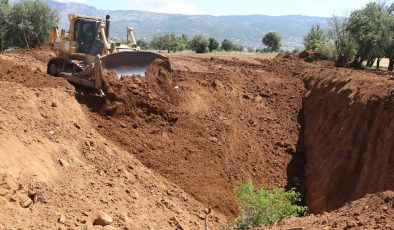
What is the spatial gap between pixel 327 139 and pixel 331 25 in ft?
75.6

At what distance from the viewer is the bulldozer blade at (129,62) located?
1472 cm

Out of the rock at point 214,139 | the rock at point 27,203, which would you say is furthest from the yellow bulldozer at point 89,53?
the rock at point 27,203

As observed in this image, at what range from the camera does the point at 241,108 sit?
17.6 m

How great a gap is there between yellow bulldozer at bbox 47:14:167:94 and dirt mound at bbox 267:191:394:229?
30.3 feet

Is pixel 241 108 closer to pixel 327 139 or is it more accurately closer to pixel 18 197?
pixel 327 139

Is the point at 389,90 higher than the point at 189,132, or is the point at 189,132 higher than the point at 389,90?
the point at 389,90

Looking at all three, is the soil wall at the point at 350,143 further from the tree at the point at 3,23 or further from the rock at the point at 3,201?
the tree at the point at 3,23

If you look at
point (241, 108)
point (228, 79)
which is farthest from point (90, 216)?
point (228, 79)

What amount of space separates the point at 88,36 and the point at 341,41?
2229 centimetres

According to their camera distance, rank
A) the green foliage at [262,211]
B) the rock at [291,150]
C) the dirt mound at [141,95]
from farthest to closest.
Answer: the rock at [291,150] → the dirt mound at [141,95] → the green foliage at [262,211]

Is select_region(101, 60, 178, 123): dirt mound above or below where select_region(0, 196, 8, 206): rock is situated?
above

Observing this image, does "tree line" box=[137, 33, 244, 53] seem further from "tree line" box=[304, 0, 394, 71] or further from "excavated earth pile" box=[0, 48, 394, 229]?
"excavated earth pile" box=[0, 48, 394, 229]

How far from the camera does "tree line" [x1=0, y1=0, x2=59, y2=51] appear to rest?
3881 centimetres

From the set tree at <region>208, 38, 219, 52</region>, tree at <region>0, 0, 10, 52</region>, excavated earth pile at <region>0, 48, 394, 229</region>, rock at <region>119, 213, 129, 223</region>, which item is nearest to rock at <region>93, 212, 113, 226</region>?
excavated earth pile at <region>0, 48, 394, 229</region>
